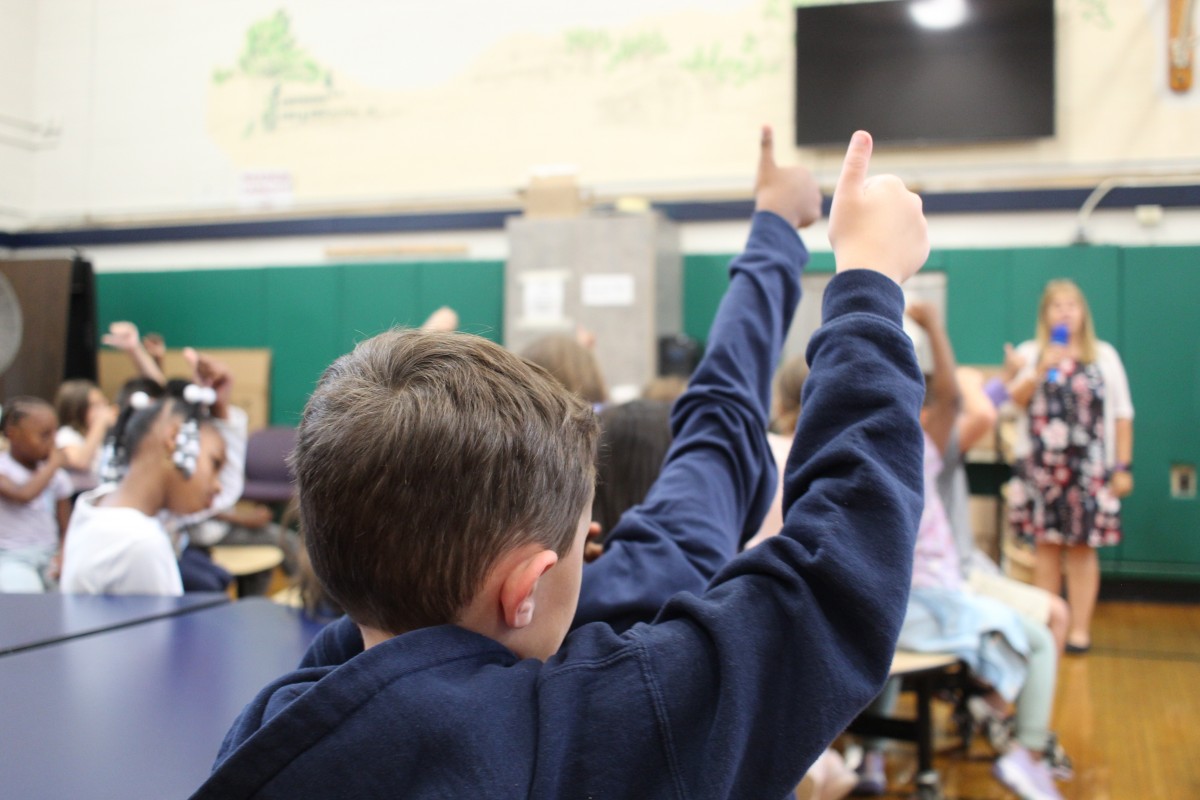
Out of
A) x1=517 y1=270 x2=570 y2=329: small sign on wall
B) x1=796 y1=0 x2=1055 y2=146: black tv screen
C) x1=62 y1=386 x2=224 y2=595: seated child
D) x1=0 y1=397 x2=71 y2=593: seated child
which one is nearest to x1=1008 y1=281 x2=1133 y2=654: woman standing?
x1=796 y1=0 x2=1055 y2=146: black tv screen

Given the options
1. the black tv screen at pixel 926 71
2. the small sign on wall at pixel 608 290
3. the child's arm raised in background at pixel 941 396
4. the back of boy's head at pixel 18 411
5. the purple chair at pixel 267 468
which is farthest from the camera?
the purple chair at pixel 267 468

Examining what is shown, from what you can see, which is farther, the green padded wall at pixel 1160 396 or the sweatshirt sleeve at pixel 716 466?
the green padded wall at pixel 1160 396

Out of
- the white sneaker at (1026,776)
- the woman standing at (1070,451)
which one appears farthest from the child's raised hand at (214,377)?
the woman standing at (1070,451)

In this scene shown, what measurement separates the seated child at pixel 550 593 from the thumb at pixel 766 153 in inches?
16.0

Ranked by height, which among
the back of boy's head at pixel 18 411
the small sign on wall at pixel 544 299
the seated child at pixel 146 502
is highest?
the small sign on wall at pixel 544 299

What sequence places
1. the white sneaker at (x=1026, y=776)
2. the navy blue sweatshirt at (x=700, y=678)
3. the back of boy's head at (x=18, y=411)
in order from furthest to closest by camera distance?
the back of boy's head at (x=18, y=411) → the white sneaker at (x=1026, y=776) → the navy blue sweatshirt at (x=700, y=678)

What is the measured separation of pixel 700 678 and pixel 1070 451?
3618 millimetres

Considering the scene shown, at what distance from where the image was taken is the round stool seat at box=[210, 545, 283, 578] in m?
2.96

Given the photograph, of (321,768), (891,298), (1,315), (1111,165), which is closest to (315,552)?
(321,768)

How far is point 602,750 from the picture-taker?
0.53m

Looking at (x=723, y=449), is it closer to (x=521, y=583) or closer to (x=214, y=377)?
(x=521, y=583)

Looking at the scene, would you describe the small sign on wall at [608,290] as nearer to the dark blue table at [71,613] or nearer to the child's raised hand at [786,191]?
the dark blue table at [71,613]

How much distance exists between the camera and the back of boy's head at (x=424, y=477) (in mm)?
571

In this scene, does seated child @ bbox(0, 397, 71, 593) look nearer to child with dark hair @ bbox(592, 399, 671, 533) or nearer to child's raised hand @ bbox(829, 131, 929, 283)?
child with dark hair @ bbox(592, 399, 671, 533)
